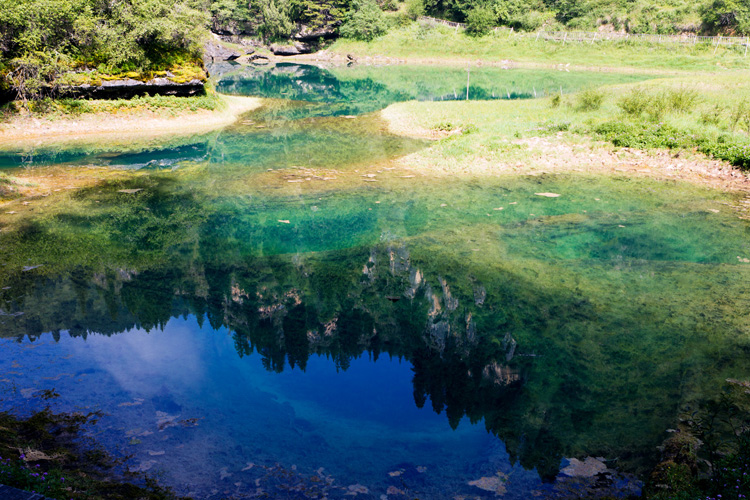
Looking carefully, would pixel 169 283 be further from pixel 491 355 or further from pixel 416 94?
pixel 416 94

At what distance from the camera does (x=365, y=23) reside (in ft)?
279

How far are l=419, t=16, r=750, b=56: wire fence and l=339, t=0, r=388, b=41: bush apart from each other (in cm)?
1220

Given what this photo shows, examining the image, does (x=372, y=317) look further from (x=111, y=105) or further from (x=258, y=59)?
(x=258, y=59)

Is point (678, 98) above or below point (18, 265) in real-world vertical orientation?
above

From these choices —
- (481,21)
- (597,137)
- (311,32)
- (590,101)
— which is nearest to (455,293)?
(597,137)

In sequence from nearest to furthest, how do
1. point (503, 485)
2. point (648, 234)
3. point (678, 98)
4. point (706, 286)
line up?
point (503, 485) < point (706, 286) < point (648, 234) < point (678, 98)

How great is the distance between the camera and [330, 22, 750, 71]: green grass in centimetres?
5838

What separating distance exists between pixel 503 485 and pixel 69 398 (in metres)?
7.41

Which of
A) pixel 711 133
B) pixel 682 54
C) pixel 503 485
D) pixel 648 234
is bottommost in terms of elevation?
pixel 503 485

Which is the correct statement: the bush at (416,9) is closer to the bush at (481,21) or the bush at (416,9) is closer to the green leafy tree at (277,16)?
the bush at (481,21)

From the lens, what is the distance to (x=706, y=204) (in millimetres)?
18328

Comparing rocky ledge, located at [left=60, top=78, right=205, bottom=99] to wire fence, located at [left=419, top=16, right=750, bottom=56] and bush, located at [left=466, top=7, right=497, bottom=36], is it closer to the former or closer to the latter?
wire fence, located at [left=419, top=16, right=750, bottom=56]

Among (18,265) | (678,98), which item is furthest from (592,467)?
(678,98)

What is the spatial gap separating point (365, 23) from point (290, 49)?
45.8 ft
